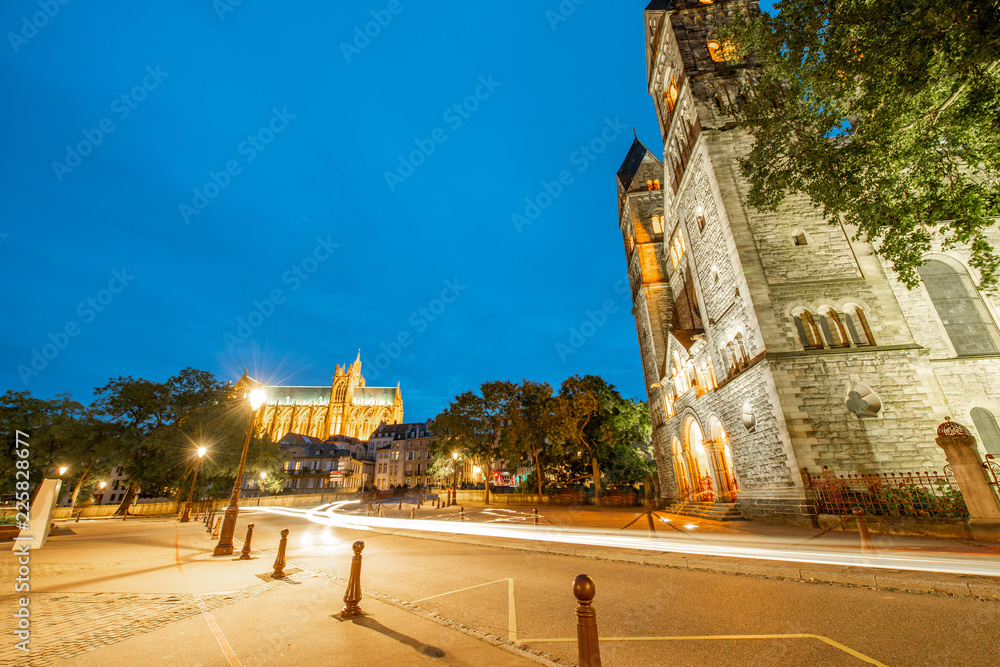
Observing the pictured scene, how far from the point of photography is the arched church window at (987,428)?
1227 cm

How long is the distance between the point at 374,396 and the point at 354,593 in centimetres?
10151

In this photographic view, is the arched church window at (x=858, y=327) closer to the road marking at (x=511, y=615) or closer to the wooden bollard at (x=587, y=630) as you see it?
the road marking at (x=511, y=615)

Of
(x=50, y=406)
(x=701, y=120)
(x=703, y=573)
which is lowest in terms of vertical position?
(x=703, y=573)

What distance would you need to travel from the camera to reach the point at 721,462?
59.3 ft

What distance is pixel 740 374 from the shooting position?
1512cm

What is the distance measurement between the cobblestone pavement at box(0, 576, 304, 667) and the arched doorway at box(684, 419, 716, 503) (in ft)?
64.8

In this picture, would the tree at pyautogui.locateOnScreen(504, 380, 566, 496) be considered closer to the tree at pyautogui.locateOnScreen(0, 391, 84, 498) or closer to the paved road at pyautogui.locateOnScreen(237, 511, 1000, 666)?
the paved road at pyautogui.locateOnScreen(237, 511, 1000, 666)

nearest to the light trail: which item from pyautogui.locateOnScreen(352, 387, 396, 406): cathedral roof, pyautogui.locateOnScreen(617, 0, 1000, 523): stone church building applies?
pyautogui.locateOnScreen(617, 0, 1000, 523): stone church building

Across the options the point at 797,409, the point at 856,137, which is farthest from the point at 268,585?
the point at 856,137

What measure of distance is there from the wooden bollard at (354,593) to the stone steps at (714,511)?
1486 centimetres

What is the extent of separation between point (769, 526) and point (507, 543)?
8.61 metres

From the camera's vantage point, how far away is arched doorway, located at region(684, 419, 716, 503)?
20.0 metres

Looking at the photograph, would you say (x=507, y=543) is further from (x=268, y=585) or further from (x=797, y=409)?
(x=797, y=409)

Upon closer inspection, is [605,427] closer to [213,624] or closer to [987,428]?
[987,428]
